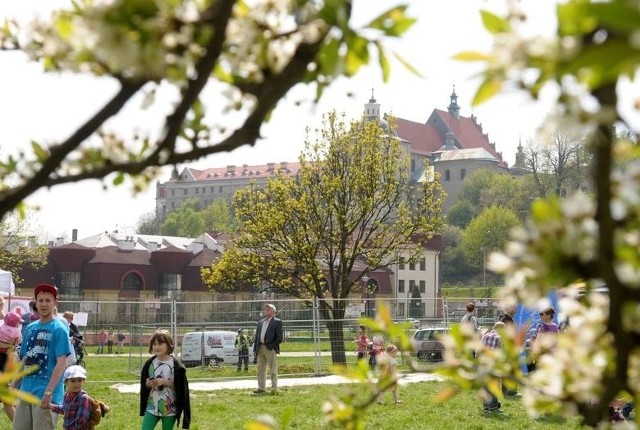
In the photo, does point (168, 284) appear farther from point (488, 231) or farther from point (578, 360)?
point (578, 360)

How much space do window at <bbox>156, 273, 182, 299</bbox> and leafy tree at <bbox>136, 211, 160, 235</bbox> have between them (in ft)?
191

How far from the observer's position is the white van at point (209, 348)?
23.0 metres

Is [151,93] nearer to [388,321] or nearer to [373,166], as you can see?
[388,321]

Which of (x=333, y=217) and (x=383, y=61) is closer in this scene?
(x=383, y=61)

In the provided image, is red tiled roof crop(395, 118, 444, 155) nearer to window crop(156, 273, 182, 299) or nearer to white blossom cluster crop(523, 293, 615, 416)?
window crop(156, 273, 182, 299)

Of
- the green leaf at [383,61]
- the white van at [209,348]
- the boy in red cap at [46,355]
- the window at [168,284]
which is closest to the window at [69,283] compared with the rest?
the window at [168,284]

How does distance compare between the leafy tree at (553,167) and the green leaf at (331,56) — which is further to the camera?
the leafy tree at (553,167)

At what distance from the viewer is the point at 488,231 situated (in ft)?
324

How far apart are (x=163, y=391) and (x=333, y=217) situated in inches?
856

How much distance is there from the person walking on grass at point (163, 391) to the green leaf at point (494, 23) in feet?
26.0

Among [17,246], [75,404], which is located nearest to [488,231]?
[17,246]

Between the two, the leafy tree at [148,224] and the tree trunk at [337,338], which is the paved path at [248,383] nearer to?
the tree trunk at [337,338]

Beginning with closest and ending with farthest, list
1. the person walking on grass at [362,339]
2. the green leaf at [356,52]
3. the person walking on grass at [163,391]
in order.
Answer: the green leaf at [356,52]
the person walking on grass at [163,391]
the person walking on grass at [362,339]

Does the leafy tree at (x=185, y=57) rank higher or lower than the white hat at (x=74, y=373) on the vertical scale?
higher
